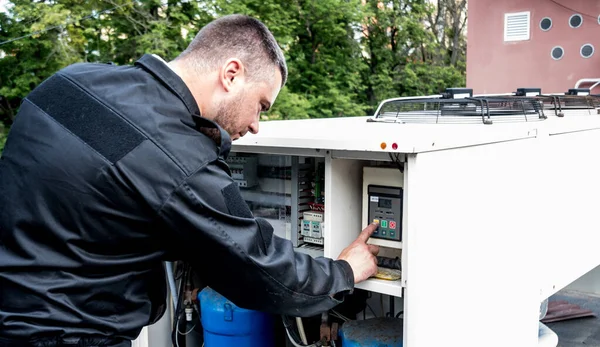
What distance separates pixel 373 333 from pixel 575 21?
6965 mm

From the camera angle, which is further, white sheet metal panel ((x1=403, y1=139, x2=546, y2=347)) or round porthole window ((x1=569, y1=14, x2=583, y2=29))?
round porthole window ((x1=569, y1=14, x2=583, y2=29))

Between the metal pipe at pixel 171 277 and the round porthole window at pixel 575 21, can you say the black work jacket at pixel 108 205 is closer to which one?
the metal pipe at pixel 171 277

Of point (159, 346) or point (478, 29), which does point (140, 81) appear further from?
point (478, 29)

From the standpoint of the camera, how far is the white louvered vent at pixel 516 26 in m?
8.71

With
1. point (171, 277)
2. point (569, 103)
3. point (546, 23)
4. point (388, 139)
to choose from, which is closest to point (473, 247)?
point (388, 139)

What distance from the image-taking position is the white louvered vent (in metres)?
8.71

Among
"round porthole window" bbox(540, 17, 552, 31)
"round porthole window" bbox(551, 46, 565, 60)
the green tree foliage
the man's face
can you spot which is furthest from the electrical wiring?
the green tree foliage

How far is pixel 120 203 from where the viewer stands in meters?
1.77

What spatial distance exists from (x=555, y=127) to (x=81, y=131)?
96.9 inches

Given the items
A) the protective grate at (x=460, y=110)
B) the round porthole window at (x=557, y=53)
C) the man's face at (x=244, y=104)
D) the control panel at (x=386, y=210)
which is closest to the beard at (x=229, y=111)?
the man's face at (x=244, y=104)

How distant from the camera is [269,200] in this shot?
3.07 meters

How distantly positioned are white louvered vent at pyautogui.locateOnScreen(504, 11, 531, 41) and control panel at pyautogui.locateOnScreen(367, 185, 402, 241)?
6.93 metres

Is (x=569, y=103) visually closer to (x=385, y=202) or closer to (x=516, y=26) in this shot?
(x=385, y=202)

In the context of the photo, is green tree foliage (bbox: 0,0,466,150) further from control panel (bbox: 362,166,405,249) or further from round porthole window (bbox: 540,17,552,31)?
control panel (bbox: 362,166,405,249)
